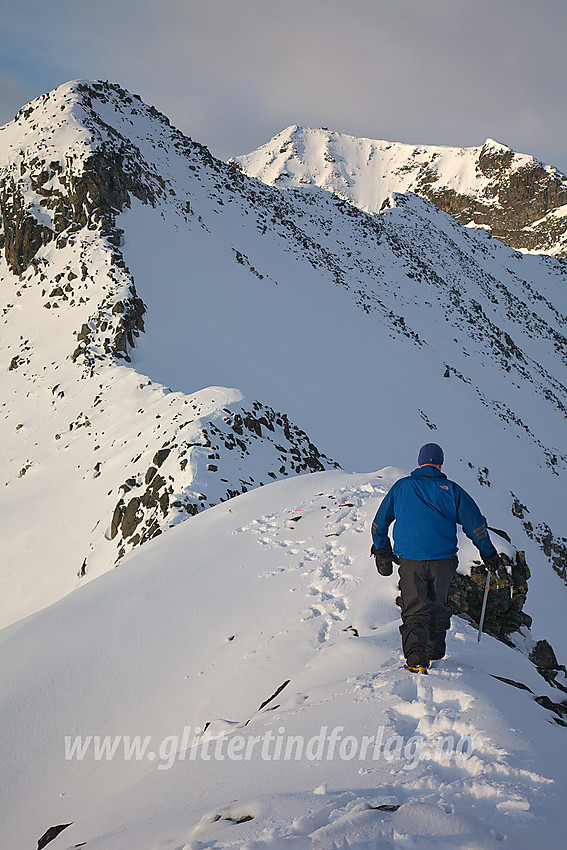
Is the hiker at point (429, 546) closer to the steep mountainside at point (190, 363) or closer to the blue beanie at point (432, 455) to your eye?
the blue beanie at point (432, 455)

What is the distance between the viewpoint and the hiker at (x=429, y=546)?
405 centimetres

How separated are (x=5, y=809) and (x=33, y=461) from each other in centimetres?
1522

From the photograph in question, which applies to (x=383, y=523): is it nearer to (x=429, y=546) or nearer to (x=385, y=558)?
(x=385, y=558)

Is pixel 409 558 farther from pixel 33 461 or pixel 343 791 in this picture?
pixel 33 461

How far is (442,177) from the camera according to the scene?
380 ft

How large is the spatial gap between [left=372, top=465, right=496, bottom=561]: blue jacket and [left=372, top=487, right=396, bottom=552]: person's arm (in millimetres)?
65

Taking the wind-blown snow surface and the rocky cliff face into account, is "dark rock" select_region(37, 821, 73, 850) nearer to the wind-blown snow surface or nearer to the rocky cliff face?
the wind-blown snow surface

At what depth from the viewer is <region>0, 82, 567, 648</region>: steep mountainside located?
517 inches

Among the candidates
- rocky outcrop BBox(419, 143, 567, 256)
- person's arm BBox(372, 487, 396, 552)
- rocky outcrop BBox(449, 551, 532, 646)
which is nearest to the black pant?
person's arm BBox(372, 487, 396, 552)

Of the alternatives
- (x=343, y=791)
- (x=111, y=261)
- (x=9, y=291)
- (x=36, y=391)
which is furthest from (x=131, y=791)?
(x=9, y=291)

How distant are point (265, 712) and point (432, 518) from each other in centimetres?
213

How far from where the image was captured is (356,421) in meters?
23.3

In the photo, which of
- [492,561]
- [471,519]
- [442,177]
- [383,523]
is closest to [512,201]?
[442,177]

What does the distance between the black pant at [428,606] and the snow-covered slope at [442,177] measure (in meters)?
99.9
